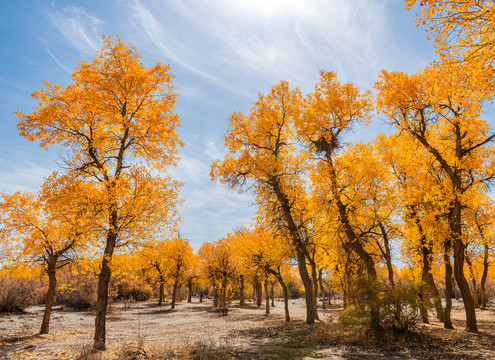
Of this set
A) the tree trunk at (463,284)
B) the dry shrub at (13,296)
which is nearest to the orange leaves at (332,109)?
the tree trunk at (463,284)

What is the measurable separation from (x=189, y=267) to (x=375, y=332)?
104ft

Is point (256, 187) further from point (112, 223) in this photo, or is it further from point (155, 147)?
point (112, 223)

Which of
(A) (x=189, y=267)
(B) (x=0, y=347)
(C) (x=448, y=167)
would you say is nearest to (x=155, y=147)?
(B) (x=0, y=347)

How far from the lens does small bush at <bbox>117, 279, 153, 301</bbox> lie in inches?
1545

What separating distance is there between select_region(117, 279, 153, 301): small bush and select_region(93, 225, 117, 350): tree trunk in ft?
105

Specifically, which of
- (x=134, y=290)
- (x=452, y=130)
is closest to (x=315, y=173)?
(x=452, y=130)

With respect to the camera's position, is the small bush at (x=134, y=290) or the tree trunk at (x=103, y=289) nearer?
the tree trunk at (x=103, y=289)

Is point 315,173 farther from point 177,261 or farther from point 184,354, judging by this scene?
point 177,261

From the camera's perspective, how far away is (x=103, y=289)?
9.32 meters

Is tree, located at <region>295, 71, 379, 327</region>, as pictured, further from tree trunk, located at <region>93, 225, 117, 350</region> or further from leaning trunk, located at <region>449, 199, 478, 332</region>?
tree trunk, located at <region>93, 225, 117, 350</region>

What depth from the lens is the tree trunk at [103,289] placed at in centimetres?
895

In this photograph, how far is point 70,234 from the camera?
43.2ft

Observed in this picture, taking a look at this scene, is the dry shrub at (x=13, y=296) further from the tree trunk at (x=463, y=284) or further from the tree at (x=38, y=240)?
the tree trunk at (x=463, y=284)

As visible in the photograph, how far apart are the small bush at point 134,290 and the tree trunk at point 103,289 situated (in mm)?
32007
